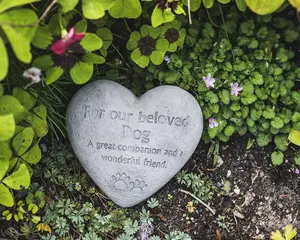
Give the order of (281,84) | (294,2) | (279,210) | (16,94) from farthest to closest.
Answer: (279,210), (281,84), (16,94), (294,2)

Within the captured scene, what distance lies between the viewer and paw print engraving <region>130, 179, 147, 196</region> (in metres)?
1.89

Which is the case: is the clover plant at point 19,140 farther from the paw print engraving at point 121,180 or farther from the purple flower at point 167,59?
the purple flower at point 167,59

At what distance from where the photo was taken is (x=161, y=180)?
6.23 feet

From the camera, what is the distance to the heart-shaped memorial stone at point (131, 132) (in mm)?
1820

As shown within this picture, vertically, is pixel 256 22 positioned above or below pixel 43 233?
above

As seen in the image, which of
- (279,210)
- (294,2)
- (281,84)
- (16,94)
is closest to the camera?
(294,2)

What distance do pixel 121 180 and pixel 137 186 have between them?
62mm

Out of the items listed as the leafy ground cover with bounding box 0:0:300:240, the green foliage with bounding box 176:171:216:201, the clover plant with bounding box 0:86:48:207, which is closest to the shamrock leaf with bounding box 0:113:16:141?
the clover plant with bounding box 0:86:48:207

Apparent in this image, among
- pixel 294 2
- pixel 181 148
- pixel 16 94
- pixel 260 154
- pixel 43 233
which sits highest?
pixel 294 2

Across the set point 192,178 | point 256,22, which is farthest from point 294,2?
point 192,178

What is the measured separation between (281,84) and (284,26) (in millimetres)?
217

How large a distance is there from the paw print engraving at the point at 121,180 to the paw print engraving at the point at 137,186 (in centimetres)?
2

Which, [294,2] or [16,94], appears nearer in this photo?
[294,2]

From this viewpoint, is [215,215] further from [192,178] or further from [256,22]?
[256,22]
